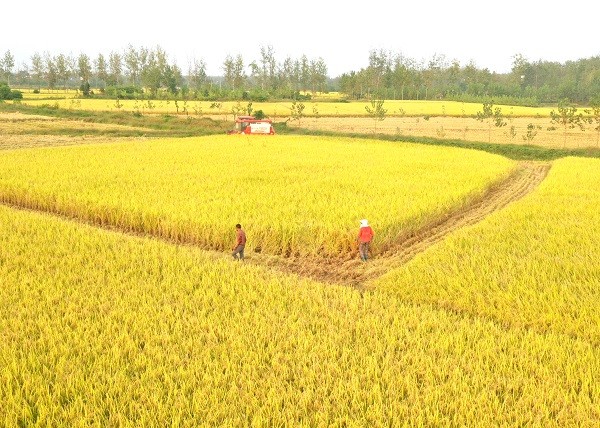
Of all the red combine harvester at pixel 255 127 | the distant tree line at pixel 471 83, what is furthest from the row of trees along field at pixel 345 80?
the red combine harvester at pixel 255 127

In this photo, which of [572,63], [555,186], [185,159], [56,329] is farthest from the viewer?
[572,63]

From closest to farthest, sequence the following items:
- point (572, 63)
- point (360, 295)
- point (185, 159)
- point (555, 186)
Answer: point (360, 295) → point (555, 186) → point (185, 159) → point (572, 63)

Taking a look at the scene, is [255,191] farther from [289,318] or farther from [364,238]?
[289,318]

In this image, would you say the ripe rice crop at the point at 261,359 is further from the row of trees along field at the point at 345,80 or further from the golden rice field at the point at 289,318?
the row of trees along field at the point at 345,80

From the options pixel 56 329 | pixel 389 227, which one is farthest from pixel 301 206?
pixel 56 329

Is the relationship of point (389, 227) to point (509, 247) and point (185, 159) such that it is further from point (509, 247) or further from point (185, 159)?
point (185, 159)

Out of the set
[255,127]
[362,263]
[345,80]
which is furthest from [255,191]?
[345,80]

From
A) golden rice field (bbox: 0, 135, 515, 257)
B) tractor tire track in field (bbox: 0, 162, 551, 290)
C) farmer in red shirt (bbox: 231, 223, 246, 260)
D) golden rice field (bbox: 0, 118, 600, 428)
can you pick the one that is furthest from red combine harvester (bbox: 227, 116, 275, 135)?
farmer in red shirt (bbox: 231, 223, 246, 260)
